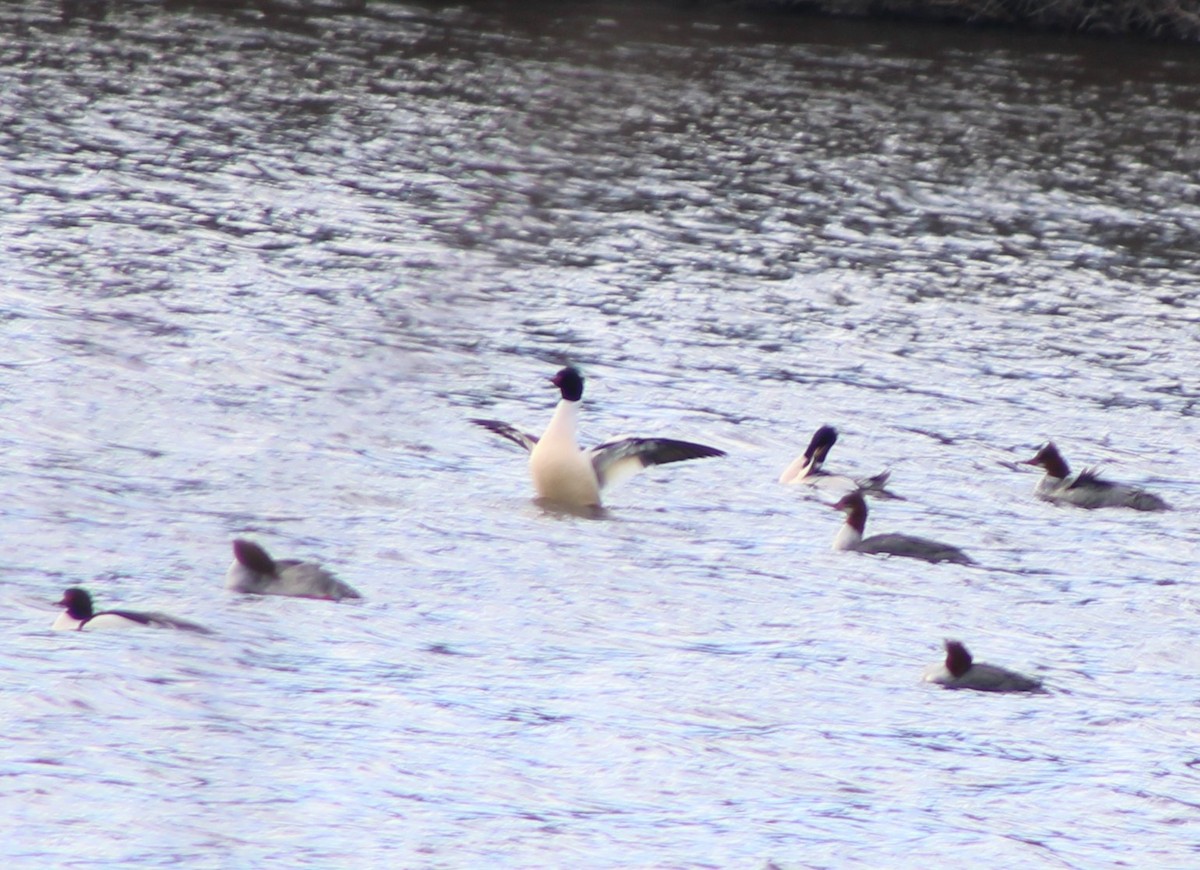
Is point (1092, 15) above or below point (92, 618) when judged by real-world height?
above

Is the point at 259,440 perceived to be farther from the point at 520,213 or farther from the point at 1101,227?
the point at 1101,227

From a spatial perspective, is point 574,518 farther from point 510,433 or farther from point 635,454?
point 510,433

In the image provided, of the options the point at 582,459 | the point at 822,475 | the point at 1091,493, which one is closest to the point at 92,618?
the point at 582,459

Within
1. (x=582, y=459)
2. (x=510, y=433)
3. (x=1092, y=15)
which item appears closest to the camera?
(x=582, y=459)

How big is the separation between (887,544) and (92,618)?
511 cm

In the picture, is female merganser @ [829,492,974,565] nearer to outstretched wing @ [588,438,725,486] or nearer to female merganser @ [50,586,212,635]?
outstretched wing @ [588,438,725,486]

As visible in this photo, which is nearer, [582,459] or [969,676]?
[969,676]

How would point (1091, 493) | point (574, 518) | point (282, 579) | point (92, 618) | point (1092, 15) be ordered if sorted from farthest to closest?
point (1092, 15) < point (1091, 493) < point (574, 518) < point (282, 579) < point (92, 618)

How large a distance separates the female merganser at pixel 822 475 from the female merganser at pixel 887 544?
0.86m

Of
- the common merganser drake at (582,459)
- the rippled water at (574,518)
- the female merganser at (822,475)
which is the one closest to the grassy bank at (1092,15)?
the rippled water at (574,518)

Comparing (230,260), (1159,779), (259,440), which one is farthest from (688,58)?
(230,260)

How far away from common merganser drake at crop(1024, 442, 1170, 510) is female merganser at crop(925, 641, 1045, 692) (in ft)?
12.8

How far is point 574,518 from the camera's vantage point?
13133 millimetres

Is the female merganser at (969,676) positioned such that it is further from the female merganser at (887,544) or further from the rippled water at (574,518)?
the female merganser at (887,544)
